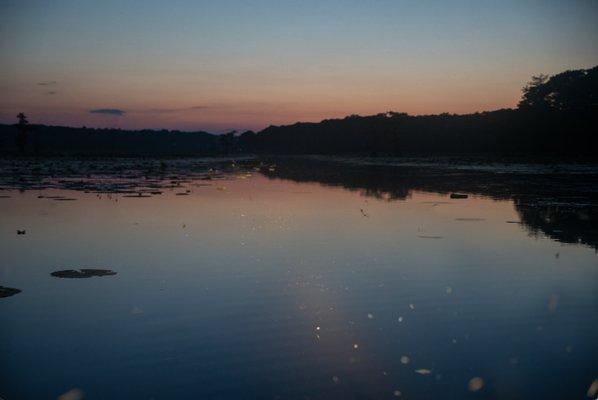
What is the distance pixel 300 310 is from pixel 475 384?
3472mm

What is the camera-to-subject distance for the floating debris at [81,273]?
11275 mm

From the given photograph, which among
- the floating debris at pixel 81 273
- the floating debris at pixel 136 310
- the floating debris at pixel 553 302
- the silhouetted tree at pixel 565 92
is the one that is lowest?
the floating debris at pixel 81 273

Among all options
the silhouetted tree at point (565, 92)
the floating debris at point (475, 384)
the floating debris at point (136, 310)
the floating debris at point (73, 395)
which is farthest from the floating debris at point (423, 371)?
the silhouetted tree at point (565, 92)

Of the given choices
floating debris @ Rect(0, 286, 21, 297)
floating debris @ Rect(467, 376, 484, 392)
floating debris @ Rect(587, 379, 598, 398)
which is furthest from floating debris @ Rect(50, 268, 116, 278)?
floating debris @ Rect(587, 379, 598, 398)

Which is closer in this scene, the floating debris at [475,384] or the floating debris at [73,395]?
the floating debris at [73,395]

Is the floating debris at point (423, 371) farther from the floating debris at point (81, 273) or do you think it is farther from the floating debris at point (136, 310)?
the floating debris at point (81, 273)

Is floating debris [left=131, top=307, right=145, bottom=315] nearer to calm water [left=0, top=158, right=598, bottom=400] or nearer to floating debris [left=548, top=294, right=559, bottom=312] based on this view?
calm water [left=0, top=158, right=598, bottom=400]

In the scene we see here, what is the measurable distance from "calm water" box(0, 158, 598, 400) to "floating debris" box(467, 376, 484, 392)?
0.03 meters

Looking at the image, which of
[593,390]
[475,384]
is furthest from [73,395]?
[593,390]

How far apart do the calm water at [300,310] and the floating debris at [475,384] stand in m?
0.03

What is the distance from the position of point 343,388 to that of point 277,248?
8599mm

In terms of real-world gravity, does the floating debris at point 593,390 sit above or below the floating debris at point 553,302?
above

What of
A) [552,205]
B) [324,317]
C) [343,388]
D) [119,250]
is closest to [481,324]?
[324,317]

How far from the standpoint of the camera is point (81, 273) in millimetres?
11453
